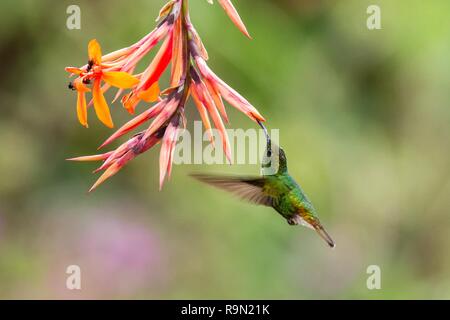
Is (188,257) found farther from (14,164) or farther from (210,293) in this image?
A: (14,164)

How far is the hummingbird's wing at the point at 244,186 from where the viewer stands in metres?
1.12

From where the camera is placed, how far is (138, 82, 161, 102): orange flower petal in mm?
969

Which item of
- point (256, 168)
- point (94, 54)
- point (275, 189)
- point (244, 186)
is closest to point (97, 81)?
point (94, 54)

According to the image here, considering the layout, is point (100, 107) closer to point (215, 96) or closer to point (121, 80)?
point (121, 80)

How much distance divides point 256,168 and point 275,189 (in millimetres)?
1542

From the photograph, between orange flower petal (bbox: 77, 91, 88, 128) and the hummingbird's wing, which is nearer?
orange flower petal (bbox: 77, 91, 88, 128)

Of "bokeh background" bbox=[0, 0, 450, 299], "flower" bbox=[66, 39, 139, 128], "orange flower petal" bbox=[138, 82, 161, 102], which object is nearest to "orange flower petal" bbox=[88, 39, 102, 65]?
"flower" bbox=[66, 39, 139, 128]

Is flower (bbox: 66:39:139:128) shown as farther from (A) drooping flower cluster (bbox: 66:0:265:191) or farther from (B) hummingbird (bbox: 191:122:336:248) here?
(B) hummingbird (bbox: 191:122:336:248)

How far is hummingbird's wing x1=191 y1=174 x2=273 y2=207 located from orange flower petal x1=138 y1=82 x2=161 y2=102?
0.48 feet

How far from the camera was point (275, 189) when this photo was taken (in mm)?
1410

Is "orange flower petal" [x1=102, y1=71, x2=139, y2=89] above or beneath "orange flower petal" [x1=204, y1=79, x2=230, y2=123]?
above

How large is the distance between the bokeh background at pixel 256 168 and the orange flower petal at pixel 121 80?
6.47 ft

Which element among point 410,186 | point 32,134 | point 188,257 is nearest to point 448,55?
point 410,186

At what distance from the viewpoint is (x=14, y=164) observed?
3207mm
